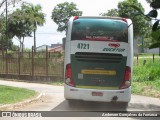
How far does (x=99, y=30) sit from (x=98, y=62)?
3.56 ft

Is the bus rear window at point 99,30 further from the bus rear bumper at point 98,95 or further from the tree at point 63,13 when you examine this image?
the tree at point 63,13

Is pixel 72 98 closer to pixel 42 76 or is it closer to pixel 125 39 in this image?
pixel 125 39

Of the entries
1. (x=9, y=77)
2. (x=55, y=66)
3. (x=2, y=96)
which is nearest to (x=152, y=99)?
(x=2, y=96)

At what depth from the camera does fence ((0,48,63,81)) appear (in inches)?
945

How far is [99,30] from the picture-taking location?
11.4 meters

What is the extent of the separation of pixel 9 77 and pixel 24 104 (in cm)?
1477

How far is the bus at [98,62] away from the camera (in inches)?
433

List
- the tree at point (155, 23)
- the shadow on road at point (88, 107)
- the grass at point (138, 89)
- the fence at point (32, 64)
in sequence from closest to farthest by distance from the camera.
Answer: the tree at point (155, 23) → the shadow on road at point (88, 107) → the grass at point (138, 89) → the fence at point (32, 64)

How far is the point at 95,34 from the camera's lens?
11336 mm

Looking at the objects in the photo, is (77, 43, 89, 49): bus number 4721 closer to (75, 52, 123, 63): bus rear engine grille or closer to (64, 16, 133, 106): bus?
(64, 16, 133, 106): bus

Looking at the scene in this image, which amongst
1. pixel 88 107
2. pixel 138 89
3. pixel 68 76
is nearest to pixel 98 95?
pixel 68 76

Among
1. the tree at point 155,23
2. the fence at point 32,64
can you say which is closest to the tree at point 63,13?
the fence at point 32,64

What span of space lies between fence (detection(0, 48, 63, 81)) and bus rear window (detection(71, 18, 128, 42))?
12.4 metres

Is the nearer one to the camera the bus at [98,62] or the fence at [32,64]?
the bus at [98,62]
